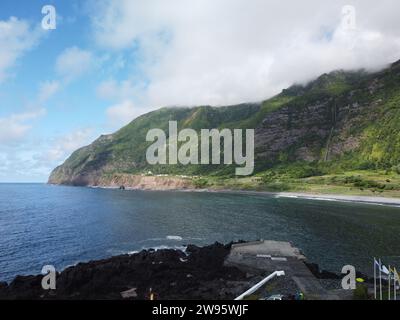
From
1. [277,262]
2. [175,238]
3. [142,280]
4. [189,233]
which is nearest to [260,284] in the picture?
[277,262]

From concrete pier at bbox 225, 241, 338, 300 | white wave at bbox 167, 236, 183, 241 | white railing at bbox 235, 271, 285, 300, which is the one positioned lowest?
white wave at bbox 167, 236, 183, 241

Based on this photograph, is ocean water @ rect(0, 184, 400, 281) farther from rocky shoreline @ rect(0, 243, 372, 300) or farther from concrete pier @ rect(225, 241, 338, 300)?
rocky shoreline @ rect(0, 243, 372, 300)

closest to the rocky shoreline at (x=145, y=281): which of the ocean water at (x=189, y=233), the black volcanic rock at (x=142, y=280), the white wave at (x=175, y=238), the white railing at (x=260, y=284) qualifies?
the black volcanic rock at (x=142, y=280)

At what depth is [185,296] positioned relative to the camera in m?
37.4

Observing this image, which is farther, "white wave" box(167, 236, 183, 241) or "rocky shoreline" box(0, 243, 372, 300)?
"white wave" box(167, 236, 183, 241)

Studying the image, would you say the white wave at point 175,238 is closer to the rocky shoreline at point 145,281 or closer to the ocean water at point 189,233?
the ocean water at point 189,233

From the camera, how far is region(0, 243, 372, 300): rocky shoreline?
38.4 meters

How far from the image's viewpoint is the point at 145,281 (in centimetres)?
4312

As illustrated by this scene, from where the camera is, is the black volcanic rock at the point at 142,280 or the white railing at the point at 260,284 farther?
the black volcanic rock at the point at 142,280

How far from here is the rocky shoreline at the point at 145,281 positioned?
→ 38.4m

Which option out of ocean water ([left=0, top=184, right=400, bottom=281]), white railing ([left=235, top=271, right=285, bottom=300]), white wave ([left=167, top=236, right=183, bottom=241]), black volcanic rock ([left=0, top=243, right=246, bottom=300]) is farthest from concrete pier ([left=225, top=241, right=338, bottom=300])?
white wave ([left=167, top=236, right=183, bottom=241])
